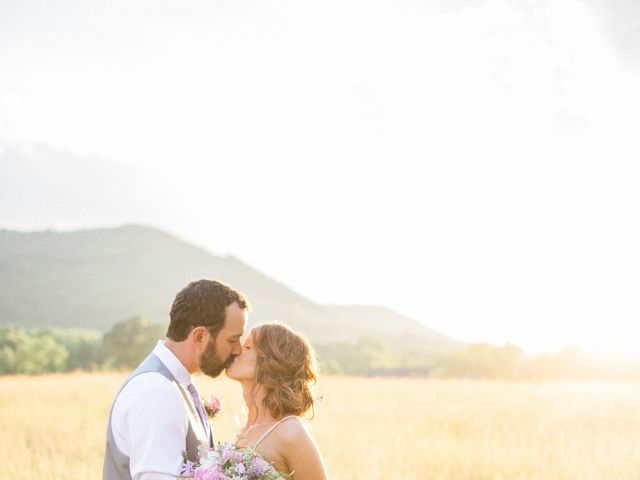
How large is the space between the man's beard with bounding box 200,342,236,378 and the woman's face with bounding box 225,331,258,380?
0.51 ft

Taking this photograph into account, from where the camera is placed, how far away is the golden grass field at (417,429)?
8938mm

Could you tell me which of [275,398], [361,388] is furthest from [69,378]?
[275,398]

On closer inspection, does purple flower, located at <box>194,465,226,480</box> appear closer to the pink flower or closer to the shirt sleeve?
the shirt sleeve

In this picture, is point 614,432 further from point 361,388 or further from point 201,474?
point 201,474

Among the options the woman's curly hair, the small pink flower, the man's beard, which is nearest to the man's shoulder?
the man's beard

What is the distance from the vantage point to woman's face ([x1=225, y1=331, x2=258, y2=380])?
4484 mm

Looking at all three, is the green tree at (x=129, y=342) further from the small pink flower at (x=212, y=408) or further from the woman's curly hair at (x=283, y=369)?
the woman's curly hair at (x=283, y=369)

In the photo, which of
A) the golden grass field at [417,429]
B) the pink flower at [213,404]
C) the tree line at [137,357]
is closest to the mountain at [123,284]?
the tree line at [137,357]

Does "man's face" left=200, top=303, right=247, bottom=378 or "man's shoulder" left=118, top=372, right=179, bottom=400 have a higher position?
"man's face" left=200, top=303, right=247, bottom=378

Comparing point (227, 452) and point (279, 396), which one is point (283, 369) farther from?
point (227, 452)

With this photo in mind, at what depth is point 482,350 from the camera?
144 ft

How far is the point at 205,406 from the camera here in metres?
4.91

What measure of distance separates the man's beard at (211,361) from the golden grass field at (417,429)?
4.56 metres

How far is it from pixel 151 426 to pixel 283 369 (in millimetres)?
1080
